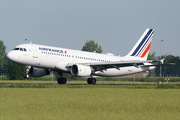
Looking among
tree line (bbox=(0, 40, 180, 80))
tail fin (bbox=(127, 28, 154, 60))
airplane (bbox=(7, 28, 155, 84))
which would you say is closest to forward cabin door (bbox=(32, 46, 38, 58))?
airplane (bbox=(7, 28, 155, 84))

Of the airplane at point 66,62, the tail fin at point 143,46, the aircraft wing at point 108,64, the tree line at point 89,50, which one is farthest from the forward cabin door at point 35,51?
the tree line at point 89,50

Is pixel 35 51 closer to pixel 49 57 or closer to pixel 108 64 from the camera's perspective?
pixel 49 57

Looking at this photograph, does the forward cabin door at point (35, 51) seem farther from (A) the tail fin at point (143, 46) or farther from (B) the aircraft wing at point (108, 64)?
(A) the tail fin at point (143, 46)

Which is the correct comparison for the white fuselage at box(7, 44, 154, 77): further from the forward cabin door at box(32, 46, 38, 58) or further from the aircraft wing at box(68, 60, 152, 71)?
the aircraft wing at box(68, 60, 152, 71)

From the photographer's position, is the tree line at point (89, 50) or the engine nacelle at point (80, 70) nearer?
the engine nacelle at point (80, 70)

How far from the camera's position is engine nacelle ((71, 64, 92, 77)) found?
43.7 m

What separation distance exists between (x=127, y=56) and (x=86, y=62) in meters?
11.3

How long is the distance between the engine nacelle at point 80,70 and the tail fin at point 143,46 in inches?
559

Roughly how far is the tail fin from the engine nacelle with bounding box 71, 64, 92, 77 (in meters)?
14.2

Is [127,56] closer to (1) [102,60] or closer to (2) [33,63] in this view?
(1) [102,60]

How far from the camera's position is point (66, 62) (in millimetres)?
44469

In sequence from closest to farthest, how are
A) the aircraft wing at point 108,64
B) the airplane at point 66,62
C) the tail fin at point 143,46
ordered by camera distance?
the airplane at point 66,62, the aircraft wing at point 108,64, the tail fin at point 143,46

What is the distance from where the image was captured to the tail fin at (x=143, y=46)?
5719 centimetres
